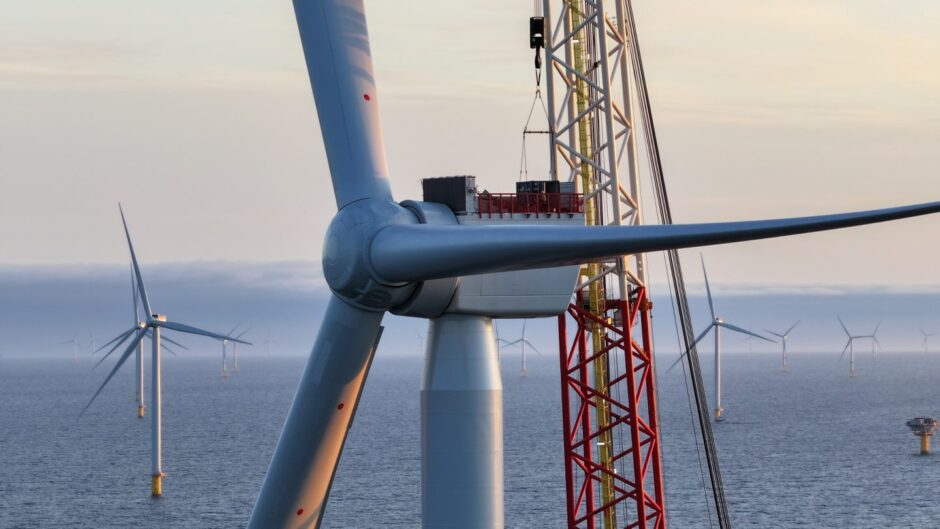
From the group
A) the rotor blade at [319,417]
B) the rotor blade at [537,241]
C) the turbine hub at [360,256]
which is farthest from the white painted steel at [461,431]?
→ the rotor blade at [537,241]

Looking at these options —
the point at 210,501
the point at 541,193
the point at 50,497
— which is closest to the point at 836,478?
the point at 210,501

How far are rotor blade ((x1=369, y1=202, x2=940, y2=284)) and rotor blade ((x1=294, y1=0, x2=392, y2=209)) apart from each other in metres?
2.98

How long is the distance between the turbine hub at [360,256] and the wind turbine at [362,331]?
1.6 inches

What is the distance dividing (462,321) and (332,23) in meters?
9.65

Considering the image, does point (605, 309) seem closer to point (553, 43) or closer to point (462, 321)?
point (553, 43)

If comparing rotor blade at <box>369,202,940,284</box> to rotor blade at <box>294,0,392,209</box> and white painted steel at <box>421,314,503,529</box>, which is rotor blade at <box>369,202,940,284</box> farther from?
white painted steel at <box>421,314,503,529</box>

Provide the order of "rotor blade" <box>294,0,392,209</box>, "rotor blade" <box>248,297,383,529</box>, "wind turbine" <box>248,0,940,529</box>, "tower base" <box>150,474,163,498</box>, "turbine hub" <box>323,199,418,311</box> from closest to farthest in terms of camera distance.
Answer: "turbine hub" <box>323,199,418,311</box>
"wind turbine" <box>248,0,940,529</box>
"rotor blade" <box>248,297,383,529</box>
"rotor blade" <box>294,0,392,209</box>
"tower base" <box>150,474,163,498</box>

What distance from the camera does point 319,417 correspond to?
1633 inches

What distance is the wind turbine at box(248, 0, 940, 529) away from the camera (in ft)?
132

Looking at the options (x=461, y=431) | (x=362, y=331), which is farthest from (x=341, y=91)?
(x=461, y=431)

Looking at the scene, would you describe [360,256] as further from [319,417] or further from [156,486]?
[156,486]

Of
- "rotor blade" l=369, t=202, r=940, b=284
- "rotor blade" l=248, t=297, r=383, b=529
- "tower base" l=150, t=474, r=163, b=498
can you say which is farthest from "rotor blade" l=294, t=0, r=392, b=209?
"tower base" l=150, t=474, r=163, b=498

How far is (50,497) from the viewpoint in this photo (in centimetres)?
17875

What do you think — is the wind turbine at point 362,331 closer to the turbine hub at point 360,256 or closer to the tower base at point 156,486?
the turbine hub at point 360,256
